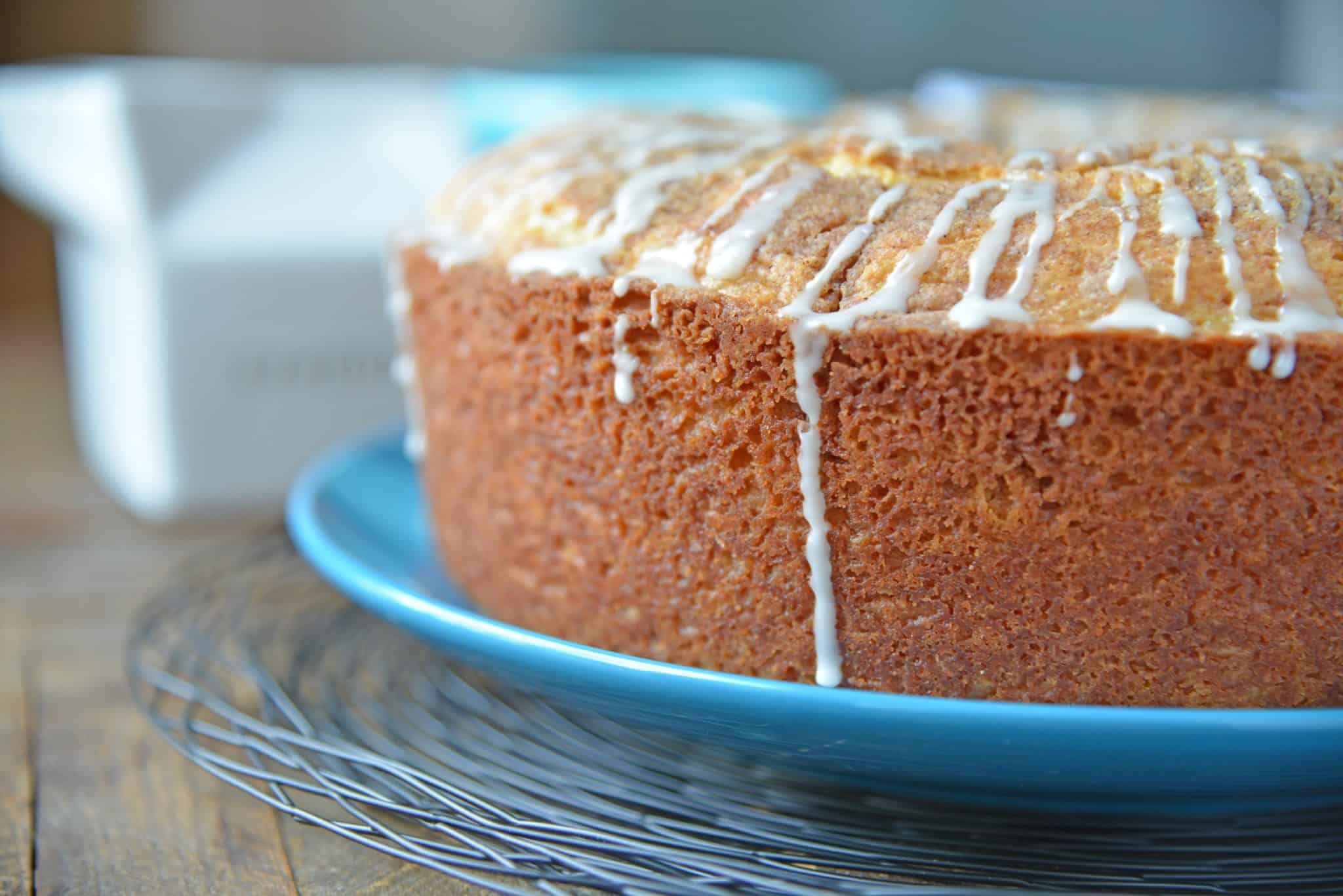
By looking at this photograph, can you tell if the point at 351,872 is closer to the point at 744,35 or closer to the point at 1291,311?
the point at 1291,311

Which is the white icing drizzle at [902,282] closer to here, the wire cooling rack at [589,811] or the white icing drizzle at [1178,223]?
the white icing drizzle at [1178,223]

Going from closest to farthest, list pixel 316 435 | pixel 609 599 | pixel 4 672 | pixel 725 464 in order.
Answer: pixel 725 464 → pixel 609 599 → pixel 4 672 → pixel 316 435

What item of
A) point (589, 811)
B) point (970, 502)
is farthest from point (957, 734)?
point (589, 811)

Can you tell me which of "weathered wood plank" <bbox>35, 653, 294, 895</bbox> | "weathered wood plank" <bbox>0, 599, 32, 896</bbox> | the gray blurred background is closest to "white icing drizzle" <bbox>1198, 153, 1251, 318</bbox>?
"weathered wood plank" <bbox>35, 653, 294, 895</bbox>

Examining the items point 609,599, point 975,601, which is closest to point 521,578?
point 609,599

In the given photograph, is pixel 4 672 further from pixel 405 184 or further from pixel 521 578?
pixel 405 184
